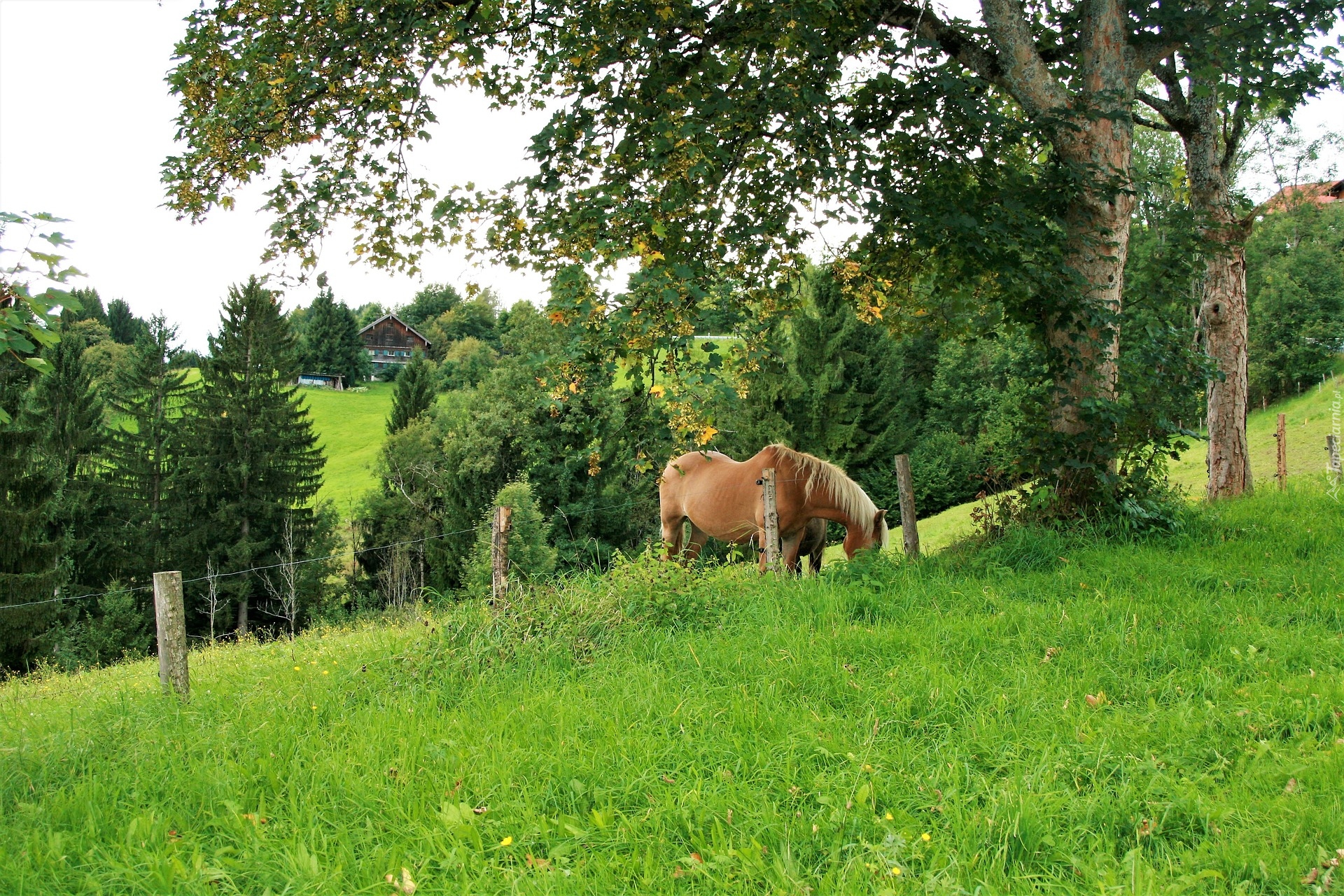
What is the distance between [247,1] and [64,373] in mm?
38654

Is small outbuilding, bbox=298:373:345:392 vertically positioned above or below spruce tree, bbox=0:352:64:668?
above

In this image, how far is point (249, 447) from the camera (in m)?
36.9

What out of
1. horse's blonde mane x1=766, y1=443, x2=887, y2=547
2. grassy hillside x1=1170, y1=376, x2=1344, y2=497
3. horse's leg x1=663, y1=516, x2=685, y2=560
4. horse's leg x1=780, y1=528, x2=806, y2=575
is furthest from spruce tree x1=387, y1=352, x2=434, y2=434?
horse's blonde mane x1=766, y1=443, x2=887, y2=547

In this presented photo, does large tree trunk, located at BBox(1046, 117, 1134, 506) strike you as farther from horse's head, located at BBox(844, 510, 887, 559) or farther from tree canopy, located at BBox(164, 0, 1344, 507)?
horse's head, located at BBox(844, 510, 887, 559)

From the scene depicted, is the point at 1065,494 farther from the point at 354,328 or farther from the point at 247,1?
the point at 354,328

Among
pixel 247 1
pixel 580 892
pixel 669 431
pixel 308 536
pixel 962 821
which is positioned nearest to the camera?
pixel 580 892

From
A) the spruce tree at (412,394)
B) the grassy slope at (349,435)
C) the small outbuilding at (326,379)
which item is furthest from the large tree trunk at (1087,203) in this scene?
the small outbuilding at (326,379)

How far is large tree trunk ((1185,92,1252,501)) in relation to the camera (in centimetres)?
988

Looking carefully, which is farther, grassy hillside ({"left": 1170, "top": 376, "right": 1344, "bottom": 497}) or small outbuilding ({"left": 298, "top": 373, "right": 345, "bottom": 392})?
small outbuilding ({"left": 298, "top": 373, "right": 345, "bottom": 392})

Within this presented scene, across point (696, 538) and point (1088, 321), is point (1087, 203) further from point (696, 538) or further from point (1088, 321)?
point (696, 538)

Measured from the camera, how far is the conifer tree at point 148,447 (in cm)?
3528

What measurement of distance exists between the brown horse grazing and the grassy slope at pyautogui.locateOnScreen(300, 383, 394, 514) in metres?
36.8

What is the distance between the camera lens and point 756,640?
5.47 metres

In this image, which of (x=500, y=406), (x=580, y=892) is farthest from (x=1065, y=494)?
(x=500, y=406)
